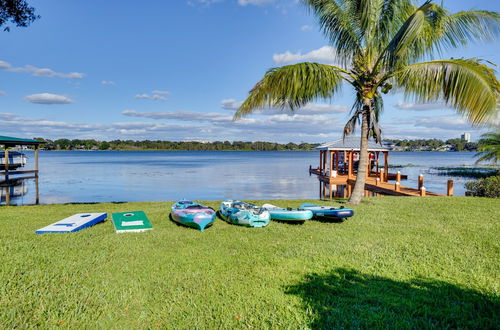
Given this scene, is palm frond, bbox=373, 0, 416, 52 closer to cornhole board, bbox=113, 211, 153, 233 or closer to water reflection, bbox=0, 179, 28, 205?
cornhole board, bbox=113, 211, 153, 233

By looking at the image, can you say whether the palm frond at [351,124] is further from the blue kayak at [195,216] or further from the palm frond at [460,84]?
the blue kayak at [195,216]

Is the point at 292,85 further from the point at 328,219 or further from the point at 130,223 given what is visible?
the point at 130,223

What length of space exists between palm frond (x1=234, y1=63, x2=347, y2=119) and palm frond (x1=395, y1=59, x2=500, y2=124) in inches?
81.0

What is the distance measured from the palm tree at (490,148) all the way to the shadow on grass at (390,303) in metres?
19.7

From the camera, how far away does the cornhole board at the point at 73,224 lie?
7.34 m

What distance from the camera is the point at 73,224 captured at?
7750mm

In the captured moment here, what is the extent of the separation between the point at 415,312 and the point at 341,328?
106cm

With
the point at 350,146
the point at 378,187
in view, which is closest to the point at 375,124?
the point at 378,187

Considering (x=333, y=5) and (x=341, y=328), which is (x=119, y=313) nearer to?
(x=341, y=328)

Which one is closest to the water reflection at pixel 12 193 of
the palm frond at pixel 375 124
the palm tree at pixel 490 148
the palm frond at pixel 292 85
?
the palm frond at pixel 292 85

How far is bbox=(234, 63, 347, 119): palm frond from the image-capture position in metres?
9.12

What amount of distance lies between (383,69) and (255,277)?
8.51 meters

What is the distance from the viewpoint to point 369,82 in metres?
10.2

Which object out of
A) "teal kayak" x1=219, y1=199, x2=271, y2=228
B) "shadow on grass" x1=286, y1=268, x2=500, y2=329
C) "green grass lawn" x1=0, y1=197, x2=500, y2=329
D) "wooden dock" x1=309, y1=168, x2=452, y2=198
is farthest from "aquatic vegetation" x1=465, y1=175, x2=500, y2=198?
"shadow on grass" x1=286, y1=268, x2=500, y2=329
